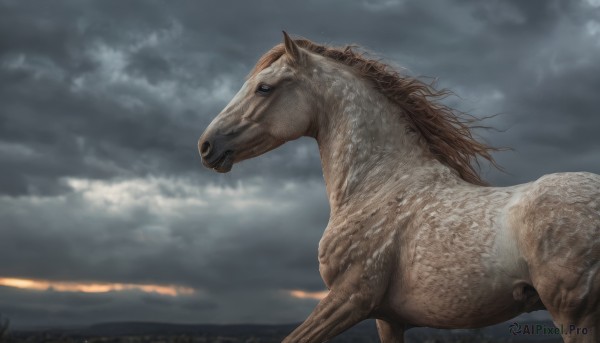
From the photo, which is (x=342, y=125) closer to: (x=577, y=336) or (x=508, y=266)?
(x=508, y=266)

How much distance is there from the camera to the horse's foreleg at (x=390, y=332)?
5996 mm

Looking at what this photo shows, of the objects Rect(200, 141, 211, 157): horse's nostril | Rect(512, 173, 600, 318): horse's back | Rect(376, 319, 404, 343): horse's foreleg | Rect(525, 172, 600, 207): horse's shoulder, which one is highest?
Rect(200, 141, 211, 157): horse's nostril

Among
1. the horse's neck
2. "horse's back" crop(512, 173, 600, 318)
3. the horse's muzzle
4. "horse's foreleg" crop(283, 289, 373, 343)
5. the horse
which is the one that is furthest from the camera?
the horse's muzzle

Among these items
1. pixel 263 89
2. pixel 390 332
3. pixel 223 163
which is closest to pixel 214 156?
pixel 223 163

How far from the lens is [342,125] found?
239 inches

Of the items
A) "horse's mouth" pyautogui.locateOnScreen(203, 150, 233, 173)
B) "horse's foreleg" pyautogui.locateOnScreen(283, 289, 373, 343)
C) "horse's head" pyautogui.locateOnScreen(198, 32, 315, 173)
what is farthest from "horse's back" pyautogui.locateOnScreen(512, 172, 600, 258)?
"horse's mouth" pyautogui.locateOnScreen(203, 150, 233, 173)

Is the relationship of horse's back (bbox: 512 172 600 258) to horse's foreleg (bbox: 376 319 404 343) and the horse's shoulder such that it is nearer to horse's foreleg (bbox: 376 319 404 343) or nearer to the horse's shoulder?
the horse's shoulder

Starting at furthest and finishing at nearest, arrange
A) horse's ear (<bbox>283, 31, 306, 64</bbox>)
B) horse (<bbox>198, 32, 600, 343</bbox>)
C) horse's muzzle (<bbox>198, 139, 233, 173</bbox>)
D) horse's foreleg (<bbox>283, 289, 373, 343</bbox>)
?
horse's muzzle (<bbox>198, 139, 233, 173</bbox>) → horse's ear (<bbox>283, 31, 306, 64</bbox>) → horse's foreleg (<bbox>283, 289, 373, 343</bbox>) → horse (<bbox>198, 32, 600, 343</bbox>)

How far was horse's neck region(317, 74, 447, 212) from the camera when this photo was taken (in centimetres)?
597

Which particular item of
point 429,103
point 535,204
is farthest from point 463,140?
point 535,204

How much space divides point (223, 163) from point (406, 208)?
6.01ft

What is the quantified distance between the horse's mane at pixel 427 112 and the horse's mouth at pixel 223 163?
2.99 feet

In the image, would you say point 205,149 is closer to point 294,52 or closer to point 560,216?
point 294,52

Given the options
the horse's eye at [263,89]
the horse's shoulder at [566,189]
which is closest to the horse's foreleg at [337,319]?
the horse's shoulder at [566,189]
